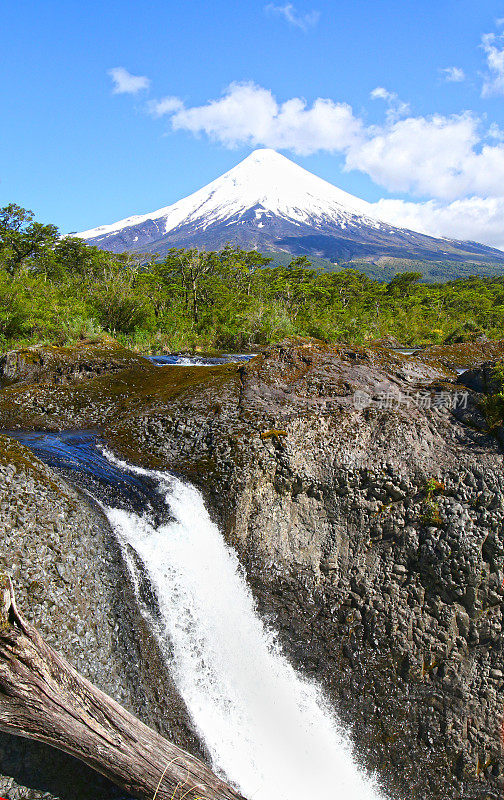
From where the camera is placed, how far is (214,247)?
178500 mm

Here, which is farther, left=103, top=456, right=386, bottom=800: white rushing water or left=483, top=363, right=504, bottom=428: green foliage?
left=483, top=363, right=504, bottom=428: green foliage

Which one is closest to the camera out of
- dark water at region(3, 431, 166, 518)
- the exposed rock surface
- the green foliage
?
the exposed rock surface

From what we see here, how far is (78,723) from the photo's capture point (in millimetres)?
2805

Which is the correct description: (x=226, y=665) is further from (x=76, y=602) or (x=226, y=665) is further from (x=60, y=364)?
(x=60, y=364)

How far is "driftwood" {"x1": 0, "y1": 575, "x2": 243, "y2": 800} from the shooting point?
260cm

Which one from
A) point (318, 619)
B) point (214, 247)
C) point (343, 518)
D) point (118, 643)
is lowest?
point (318, 619)

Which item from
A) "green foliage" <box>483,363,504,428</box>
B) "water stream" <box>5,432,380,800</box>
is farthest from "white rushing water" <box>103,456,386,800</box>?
"green foliage" <box>483,363,504,428</box>

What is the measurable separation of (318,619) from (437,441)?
3226 mm

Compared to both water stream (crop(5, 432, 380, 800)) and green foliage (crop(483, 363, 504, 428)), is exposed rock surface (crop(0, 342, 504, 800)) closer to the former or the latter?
green foliage (crop(483, 363, 504, 428))

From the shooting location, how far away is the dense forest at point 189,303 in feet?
72.6

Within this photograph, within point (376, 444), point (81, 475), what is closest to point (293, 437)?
point (376, 444)

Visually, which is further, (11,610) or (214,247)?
(214,247)

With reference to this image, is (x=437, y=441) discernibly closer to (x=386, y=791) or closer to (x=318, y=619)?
(x=318, y=619)

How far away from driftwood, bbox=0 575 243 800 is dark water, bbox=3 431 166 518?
10.8ft
